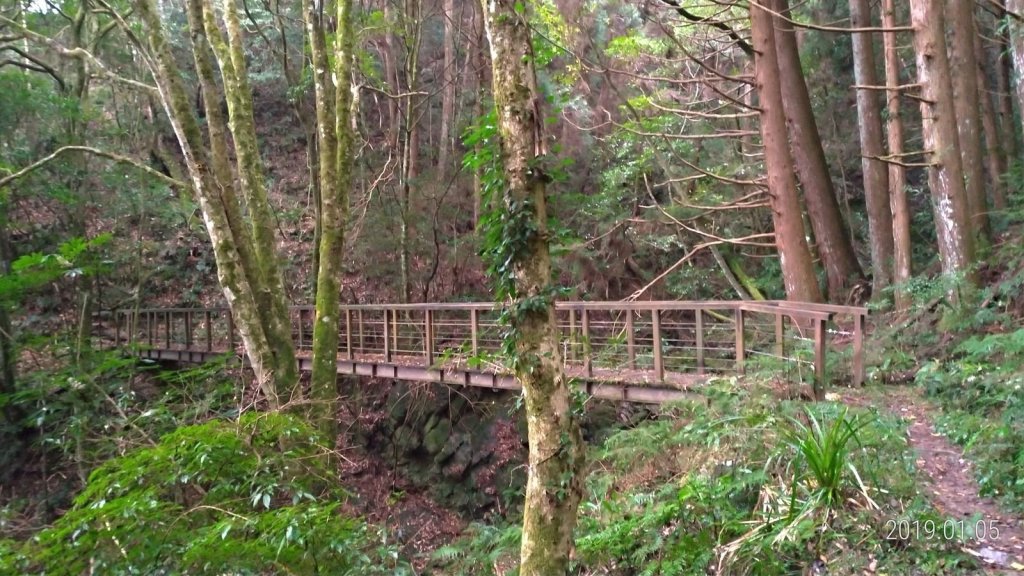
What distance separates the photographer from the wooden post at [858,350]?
21.1 ft

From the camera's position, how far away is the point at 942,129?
8805 millimetres

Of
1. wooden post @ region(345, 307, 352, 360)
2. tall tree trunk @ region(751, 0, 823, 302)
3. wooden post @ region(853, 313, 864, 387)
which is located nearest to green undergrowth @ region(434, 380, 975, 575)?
wooden post @ region(853, 313, 864, 387)

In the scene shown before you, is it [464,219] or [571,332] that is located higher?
[464,219]

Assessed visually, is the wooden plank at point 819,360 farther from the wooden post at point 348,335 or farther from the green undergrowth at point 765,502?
the wooden post at point 348,335

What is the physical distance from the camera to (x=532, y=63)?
4457 mm

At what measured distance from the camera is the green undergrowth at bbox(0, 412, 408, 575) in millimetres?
3635

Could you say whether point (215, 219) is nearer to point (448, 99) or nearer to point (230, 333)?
point (230, 333)

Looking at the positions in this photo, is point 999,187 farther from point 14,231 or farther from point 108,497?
point 14,231

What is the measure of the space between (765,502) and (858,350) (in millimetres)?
3452

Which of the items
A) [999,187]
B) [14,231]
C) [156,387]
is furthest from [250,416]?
[14,231]

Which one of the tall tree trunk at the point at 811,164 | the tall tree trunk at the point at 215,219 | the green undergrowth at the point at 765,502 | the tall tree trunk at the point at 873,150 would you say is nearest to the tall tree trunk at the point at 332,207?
the tall tree trunk at the point at 215,219

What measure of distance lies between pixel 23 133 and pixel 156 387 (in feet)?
21.5

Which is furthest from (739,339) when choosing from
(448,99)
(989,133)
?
(448,99)

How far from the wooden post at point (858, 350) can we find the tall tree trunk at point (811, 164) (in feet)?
19.4
